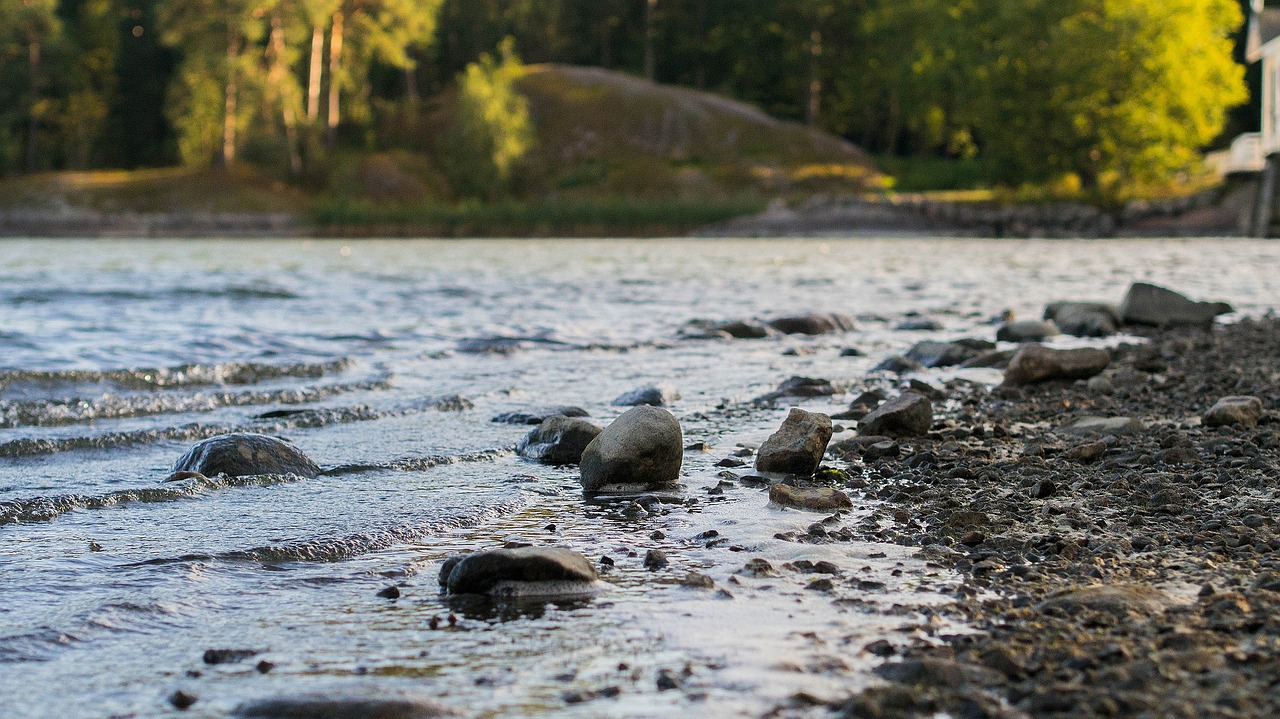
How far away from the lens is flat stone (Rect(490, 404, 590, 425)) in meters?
7.16

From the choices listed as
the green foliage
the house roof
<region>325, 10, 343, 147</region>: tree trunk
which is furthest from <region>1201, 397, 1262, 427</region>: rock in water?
<region>325, 10, 343, 147</region>: tree trunk

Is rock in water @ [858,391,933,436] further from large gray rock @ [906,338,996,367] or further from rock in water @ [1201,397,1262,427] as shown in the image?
large gray rock @ [906,338,996,367]

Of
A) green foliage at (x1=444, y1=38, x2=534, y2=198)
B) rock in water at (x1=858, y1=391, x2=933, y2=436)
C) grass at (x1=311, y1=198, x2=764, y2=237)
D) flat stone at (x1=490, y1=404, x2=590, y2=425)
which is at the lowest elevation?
flat stone at (x1=490, y1=404, x2=590, y2=425)

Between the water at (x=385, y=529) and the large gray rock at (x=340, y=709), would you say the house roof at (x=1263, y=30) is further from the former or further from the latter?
the large gray rock at (x=340, y=709)

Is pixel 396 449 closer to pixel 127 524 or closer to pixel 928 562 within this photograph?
pixel 127 524

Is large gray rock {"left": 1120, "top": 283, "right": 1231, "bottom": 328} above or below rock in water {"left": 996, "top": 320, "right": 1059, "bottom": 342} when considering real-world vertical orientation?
above

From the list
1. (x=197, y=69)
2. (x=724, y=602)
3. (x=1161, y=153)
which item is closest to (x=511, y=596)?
(x=724, y=602)

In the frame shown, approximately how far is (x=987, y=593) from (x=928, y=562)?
0.40 meters

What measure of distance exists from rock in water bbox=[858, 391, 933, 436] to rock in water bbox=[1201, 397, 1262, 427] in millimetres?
1440

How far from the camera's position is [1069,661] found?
3.03 m

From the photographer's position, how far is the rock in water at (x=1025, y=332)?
39.8ft

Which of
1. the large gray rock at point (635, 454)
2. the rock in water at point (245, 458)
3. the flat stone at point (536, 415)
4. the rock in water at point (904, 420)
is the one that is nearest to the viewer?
the large gray rock at point (635, 454)

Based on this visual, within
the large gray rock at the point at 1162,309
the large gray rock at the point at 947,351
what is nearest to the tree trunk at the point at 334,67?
the large gray rock at the point at 1162,309

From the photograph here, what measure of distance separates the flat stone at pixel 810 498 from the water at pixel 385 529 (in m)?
0.11
